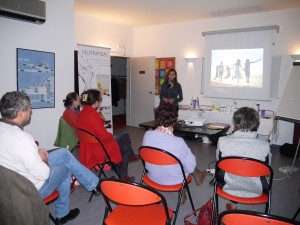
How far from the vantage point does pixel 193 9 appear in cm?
511

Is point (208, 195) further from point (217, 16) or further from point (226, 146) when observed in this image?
point (217, 16)

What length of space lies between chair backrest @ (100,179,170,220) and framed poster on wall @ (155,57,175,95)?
536 cm

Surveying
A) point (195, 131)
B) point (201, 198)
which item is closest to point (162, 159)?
point (201, 198)

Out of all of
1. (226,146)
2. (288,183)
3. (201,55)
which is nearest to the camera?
(226,146)

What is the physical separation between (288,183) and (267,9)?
348 cm

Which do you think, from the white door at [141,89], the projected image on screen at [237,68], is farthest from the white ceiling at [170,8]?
the white door at [141,89]

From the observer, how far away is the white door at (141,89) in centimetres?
672

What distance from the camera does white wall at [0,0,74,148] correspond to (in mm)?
3383

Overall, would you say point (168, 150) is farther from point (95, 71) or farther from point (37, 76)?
point (95, 71)

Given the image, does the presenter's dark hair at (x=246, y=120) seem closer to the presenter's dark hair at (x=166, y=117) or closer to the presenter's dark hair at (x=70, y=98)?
the presenter's dark hair at (x=166, y=117)

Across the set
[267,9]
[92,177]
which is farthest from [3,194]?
[267,9]

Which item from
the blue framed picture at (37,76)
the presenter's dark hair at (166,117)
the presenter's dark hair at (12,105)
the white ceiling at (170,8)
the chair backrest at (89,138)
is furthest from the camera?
the white ceiling at (170,8)

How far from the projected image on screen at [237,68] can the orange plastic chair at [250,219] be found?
4.63 m

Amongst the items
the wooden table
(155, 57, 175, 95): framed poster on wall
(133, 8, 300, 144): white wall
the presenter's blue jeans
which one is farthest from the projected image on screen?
the presenter's blue jeans
